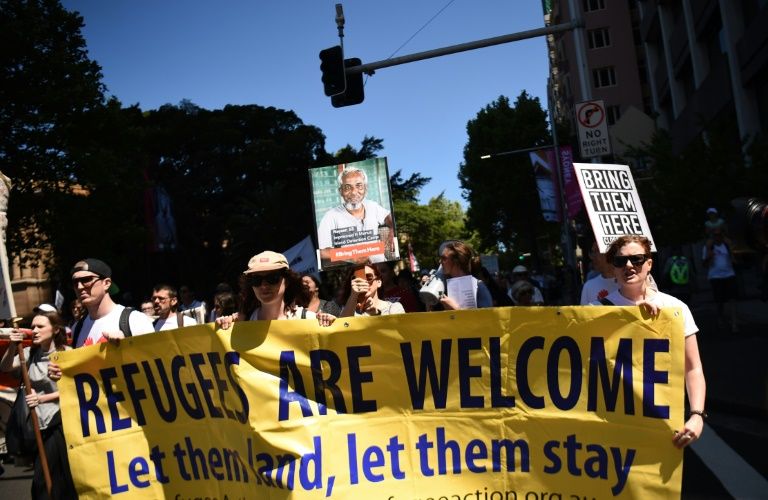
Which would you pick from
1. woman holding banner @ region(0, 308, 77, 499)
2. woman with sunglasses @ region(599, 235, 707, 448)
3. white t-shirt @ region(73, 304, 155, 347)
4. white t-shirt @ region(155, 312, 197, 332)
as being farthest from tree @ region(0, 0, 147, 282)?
woman with sunglasses @ region(599, 235, 707, 448)

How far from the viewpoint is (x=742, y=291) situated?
1880cm

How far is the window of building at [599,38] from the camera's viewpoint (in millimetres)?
54656

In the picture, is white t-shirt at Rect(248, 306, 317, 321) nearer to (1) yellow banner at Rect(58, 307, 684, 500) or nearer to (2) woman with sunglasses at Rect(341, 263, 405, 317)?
(1) yellow banner at Rect(58, 307, 684, 500)

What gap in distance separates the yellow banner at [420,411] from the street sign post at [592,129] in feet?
29.1

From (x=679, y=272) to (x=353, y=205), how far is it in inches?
260

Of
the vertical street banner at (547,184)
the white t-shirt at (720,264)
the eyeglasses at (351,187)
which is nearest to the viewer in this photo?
the white t-shirt at (720,264)

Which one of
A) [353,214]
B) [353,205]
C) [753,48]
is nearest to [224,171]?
[353,205]

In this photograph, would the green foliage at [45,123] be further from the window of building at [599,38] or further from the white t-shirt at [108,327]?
the window of building at [599,38]

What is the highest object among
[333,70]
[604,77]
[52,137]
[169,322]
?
[604,77]

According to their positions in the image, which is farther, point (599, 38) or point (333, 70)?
point (599, 38)

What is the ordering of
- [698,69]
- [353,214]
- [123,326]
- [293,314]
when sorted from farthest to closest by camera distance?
[698,69], [353,214], [123,326], [293,314]

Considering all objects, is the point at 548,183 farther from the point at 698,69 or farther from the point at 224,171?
the point at 224,171

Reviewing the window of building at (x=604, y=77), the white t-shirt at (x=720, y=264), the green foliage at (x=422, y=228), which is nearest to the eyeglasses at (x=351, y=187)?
the white t-shirt at (x=720, y=264)

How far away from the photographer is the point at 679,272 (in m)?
12.7
